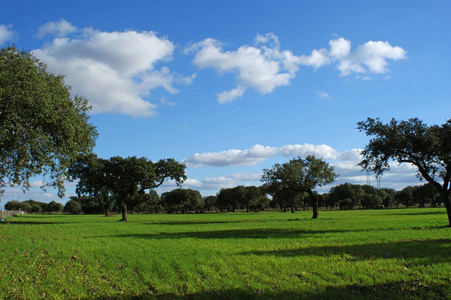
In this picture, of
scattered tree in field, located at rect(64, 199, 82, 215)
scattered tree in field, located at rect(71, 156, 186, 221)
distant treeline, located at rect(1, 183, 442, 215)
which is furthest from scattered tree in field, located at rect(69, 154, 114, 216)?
scattered tree in field, located at rect(64, 199, 82, 215)

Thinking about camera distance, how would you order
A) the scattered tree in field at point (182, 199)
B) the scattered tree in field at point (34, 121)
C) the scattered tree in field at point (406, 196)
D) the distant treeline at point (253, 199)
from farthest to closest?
the scattered tree in field at point (406, 196)
the scattered tree in field at point (182, 199)
the distant treeline at point (253, 199)
the scattered tree in field at point (34, 121)

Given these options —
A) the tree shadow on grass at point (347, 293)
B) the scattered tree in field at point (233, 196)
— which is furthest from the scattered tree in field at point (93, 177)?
the scattered tree in field at point (233, 196)

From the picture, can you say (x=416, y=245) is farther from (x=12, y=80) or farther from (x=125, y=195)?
(x=125, y=195)

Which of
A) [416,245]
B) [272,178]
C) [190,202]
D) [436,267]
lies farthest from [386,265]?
[190,202]

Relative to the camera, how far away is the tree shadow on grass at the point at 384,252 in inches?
524

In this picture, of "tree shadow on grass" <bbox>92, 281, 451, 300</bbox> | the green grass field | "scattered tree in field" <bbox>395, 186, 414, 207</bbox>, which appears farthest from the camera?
"scattered tree in field" <bbox>395, 186, 414, 207</bbox>

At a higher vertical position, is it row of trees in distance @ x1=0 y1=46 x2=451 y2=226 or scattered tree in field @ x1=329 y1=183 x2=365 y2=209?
row of trees in distance @ x1=0 y1=46 x2=451 y2=226

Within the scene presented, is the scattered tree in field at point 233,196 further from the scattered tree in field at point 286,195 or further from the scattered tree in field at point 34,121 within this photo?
the scattered tree in field at point 34,121

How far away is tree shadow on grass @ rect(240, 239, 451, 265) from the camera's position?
13.3 meters

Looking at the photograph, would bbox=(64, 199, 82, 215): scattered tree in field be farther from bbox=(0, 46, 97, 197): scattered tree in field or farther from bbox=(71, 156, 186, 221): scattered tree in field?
bbox=(0, 46, 97, 197): scattered tree in field

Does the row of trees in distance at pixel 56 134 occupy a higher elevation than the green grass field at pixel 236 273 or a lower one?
higher

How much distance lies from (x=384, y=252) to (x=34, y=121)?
23526 mm

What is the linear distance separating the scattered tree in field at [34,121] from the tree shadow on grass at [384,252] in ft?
57.1

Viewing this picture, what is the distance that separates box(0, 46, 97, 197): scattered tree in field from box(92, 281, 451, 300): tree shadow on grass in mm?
17742
